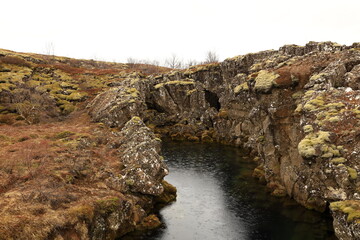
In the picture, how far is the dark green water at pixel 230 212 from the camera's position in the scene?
33.8m

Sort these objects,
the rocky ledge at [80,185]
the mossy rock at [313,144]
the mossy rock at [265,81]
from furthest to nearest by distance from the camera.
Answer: the mossy rock at [265,81], the mossy rock at [313,144], the rocky ledge at [80,185]

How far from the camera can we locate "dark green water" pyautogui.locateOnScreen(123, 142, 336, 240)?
33844 mm

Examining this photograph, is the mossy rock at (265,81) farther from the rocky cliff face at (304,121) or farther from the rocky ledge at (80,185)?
the rocky ledge at (80,185)

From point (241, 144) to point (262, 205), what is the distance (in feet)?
141

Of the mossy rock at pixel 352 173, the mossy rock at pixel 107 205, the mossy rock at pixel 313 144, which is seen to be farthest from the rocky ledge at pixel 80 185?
the mossy rock at pixel 352 173

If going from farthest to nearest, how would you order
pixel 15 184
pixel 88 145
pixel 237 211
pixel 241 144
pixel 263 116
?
pixel 241 144 → pixel 263 116 → pixel 88 145 → pixel 237 211 → pixel 15 184

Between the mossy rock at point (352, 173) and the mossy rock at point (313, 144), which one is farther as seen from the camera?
the mossy rock at point (313, 144)

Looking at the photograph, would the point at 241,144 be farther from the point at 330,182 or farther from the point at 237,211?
the point at 330,182

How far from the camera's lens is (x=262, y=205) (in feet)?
138

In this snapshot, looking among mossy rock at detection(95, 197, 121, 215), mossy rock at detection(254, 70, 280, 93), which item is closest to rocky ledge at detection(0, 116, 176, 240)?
mossy rock at detection(95, 197, 121, 215)

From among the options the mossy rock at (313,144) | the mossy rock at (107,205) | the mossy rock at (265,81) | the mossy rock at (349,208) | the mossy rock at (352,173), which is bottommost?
the mossy rock at (107,205)

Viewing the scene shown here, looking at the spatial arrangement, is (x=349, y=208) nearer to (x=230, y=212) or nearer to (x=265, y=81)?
(x=230, y=212)

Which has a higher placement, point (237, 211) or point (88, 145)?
point (88, 145)

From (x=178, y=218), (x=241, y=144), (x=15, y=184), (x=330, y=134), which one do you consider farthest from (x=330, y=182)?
(x=241, y=144)
